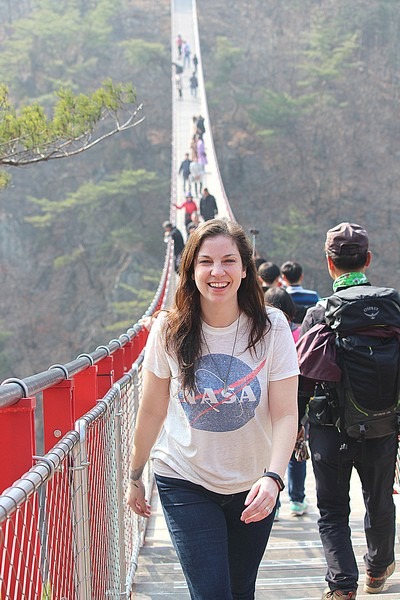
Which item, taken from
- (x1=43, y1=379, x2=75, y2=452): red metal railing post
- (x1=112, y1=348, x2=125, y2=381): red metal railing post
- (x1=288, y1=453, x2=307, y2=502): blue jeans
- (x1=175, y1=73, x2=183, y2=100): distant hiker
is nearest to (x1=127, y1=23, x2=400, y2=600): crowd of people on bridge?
(x1=43, y1=379, x2=75, y2=452): red metal railing post

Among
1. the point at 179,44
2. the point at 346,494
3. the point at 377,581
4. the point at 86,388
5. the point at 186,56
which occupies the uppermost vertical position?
the point at 179,44

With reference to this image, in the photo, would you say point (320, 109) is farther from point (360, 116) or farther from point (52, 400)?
point (52, 400)

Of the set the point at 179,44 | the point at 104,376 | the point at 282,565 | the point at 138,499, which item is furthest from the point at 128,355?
the point at 179,44

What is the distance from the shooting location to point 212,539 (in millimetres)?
2047

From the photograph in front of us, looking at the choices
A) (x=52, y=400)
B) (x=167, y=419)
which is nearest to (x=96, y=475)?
(x=167, y=419)

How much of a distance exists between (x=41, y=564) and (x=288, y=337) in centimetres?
88

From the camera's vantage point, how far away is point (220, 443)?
6.89 feet

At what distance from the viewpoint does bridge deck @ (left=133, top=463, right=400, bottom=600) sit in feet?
10.7

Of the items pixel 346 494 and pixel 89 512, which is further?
pixel 346 494

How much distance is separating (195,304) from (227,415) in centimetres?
31

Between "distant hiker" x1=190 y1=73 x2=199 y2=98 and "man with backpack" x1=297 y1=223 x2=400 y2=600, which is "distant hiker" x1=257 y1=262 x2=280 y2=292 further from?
"distant hiker" x1=190 y1=73 x2=199 y2=98

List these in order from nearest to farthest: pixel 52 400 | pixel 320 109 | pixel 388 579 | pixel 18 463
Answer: pixel 18 463 → pixel 52 400 → pixel 388 579 → pixel 320 109

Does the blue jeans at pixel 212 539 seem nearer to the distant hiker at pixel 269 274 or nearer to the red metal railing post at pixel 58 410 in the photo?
the red metal railing post at pixel 58 410

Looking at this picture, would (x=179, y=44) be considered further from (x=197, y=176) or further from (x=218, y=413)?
(x=218, y=413)
